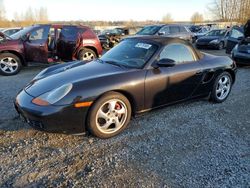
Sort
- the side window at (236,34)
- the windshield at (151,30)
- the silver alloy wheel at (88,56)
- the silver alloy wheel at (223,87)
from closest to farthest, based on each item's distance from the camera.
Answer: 1. the silver alloy wheel at (223,87)
2. the silver alloy wheel at (88,56)
3. the side window at (236,34)
4. the windshield at (151,30)

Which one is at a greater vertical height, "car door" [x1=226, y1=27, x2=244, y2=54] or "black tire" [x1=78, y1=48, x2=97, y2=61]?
"car door" [x1=226, y1=27, x2=244, y2=54]

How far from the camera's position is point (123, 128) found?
412 cm

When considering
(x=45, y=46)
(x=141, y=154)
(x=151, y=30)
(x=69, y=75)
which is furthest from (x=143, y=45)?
(x=151, y=30)

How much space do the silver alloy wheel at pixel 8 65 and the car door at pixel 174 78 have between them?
226 inches

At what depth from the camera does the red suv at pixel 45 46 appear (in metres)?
8.52

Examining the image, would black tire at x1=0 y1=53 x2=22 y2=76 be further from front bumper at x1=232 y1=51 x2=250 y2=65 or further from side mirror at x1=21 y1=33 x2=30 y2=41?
front bumper at x1=232 y1=51 x2=250 y2=65

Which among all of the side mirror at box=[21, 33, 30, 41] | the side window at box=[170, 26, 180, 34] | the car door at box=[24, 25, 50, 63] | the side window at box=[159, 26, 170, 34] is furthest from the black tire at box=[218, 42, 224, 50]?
the side mirror at box=[21, 33, 30, 41]

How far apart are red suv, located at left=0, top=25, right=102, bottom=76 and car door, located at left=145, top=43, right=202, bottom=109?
17.4 ft

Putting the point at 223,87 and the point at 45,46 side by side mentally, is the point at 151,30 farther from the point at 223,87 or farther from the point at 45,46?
the point at 223,87

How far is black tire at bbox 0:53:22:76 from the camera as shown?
27.6 feet

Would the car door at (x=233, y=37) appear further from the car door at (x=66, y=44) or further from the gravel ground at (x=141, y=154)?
the gravel ground at (x=141, y=154)

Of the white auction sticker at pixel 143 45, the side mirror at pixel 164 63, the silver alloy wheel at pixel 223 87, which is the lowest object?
the silver alloy wheel at pixel 223 87

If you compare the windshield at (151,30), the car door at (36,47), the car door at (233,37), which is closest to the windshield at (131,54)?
the car door at (36,47)

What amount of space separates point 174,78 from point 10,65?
5.94 metres
